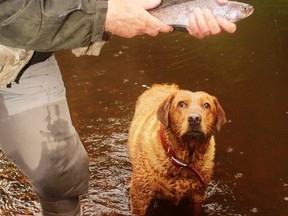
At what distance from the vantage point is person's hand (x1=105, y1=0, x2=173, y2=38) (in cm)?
204

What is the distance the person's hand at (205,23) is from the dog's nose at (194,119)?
1.26 meters

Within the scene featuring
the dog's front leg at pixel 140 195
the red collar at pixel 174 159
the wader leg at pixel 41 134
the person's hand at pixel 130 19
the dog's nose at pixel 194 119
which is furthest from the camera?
the dog's front leg at pixel 140 195

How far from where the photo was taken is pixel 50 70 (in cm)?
271

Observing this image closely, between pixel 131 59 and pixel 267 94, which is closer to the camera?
pixel 267 94

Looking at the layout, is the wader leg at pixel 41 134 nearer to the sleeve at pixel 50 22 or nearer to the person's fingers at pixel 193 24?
the sleeve at pixel 50 22

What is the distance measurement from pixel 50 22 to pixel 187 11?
727mm

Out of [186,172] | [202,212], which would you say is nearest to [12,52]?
[186,172]

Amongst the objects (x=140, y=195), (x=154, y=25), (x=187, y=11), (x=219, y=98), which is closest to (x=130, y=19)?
Result: (x=154, y=25)

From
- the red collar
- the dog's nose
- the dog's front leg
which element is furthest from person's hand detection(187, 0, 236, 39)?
the dog's front leg

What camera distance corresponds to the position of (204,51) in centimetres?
820

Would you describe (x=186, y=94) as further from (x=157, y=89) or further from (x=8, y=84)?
(x=8, y=84)

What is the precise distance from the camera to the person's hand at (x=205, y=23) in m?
2.18

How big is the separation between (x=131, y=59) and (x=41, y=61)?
565 centimetres

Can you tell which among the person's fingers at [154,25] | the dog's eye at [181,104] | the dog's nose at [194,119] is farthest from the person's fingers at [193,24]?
the dog's eye at [181,104]
